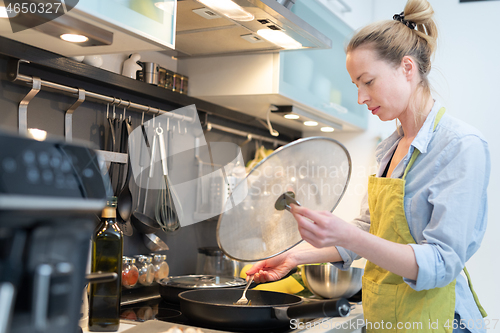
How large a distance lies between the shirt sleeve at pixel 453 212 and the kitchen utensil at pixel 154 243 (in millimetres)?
894

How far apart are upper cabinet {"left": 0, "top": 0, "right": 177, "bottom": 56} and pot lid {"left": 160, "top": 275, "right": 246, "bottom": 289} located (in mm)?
700

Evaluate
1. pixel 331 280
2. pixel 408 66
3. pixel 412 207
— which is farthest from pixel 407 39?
pixel 331 280

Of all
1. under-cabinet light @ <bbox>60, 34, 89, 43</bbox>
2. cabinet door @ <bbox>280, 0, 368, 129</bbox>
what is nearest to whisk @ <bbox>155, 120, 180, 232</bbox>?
cabinet door @ <bbox>280, 0, 368, 129</bbox>

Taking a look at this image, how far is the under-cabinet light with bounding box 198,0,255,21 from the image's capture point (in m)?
1.13

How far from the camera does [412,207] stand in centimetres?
96

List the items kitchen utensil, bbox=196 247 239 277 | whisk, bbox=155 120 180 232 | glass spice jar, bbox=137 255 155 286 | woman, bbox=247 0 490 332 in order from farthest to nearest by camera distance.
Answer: kitchen utensil, bbox=196 247 239 277
whisk, bbox=155 120 180 232
glass spice jar, bbox=137 255 155 286
woman, bbox=247 0 490 332

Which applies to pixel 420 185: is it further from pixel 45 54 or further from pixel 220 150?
pixel 220 150

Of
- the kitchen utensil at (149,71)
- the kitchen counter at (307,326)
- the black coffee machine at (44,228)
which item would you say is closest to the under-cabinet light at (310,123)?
the kitchen utensil at (149,71)

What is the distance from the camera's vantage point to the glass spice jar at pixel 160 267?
4.93ft

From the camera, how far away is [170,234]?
1638 millimetres

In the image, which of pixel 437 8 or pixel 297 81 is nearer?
pixel 297 81

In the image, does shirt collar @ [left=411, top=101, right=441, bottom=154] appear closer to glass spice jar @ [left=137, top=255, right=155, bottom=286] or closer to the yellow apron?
the yellow apron

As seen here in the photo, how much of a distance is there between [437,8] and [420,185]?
1.72m

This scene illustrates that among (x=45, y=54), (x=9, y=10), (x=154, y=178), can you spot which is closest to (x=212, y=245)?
(x=154, y=178)
